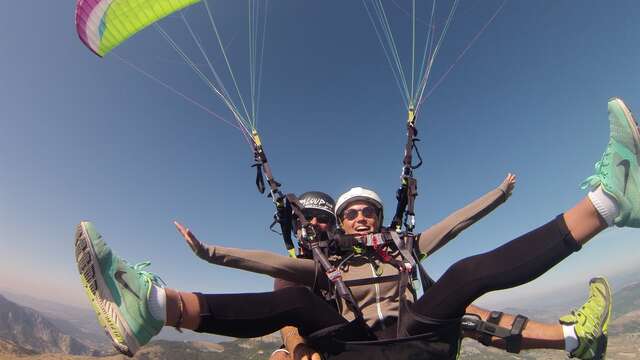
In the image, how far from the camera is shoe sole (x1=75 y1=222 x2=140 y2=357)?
2416 millimetres

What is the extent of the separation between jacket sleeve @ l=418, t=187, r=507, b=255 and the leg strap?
0.75 metres

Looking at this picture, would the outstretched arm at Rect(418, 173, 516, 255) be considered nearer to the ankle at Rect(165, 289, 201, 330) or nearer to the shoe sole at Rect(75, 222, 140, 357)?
the ankle at Rect(165, 289, 201, 330)

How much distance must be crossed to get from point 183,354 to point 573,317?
12037 cm

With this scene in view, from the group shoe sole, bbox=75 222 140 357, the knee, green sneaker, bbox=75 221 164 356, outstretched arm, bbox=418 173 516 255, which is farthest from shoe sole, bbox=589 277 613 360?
shoe sole, bbox=75 222 140 357

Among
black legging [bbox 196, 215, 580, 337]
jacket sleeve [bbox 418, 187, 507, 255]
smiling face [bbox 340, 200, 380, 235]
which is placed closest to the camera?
black legging [bbox 196, 215, 580, 337]

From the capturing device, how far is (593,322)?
2.82 m

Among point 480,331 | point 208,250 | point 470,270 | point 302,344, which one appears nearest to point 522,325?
point 480,331

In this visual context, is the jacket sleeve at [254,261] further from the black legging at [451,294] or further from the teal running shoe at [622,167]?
Result: the teal running shoe at [622,167]

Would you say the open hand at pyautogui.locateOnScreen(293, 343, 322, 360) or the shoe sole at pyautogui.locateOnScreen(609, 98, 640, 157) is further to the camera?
the open hand at pyautogui.locateOnScreen(293, 343, 322, 360)

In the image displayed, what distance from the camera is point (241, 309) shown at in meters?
2.46

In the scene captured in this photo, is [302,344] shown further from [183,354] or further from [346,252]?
[183,354]

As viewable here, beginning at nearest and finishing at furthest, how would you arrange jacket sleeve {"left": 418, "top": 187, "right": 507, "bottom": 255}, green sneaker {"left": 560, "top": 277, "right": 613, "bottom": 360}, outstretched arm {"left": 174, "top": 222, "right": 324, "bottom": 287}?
green sneaker {"left": 560, "top": 277, "right": 613, "bottom": 360}, outstretched arm {"left": 174, "top": 222, "right": 324, "bottom": 287}, jacket sleeve {"left": 418, "top": 187, "right": 507, "bottom": 255}

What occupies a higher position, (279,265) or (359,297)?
(279,265)

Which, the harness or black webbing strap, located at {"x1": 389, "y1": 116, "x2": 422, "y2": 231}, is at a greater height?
black webbing strap, located at {"x1": 389, "y1": 116, "x2": 422, "y2": 231}
